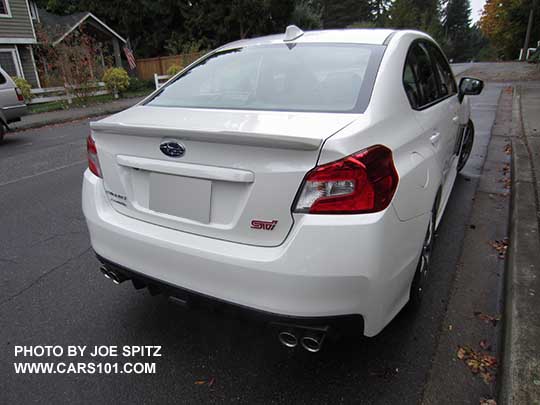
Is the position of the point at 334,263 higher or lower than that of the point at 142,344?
higher

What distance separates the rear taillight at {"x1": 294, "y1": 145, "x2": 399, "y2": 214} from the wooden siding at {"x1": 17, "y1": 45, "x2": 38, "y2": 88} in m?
24.6

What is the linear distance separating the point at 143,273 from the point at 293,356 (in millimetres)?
928

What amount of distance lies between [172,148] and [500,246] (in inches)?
114

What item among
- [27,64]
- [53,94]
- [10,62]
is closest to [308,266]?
[53,94]

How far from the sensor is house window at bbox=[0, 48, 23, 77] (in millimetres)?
20000

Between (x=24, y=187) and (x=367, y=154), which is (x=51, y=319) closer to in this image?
(x=367, y=154)

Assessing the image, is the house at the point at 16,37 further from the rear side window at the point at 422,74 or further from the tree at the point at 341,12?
the tree at the point at 341,12

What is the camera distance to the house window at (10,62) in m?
20.0

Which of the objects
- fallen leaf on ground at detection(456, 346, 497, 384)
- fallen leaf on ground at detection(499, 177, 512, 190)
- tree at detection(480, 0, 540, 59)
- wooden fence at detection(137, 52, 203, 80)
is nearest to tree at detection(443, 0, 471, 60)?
tree at detection(480, 0, 540, 59)

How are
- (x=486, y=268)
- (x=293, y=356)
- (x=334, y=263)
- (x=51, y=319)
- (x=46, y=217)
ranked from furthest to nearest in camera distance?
(x=46, y=217) → (x=486, y=268) → (x=51, y=319) → (x=293, y=356) → (x=334, y=263)

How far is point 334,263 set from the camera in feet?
5.37

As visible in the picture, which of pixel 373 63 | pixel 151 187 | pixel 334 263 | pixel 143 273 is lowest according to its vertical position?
pixel 143 273

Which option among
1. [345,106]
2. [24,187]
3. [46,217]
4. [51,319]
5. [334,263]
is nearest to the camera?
[334,263]

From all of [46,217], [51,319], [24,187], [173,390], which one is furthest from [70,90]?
[173,390]
